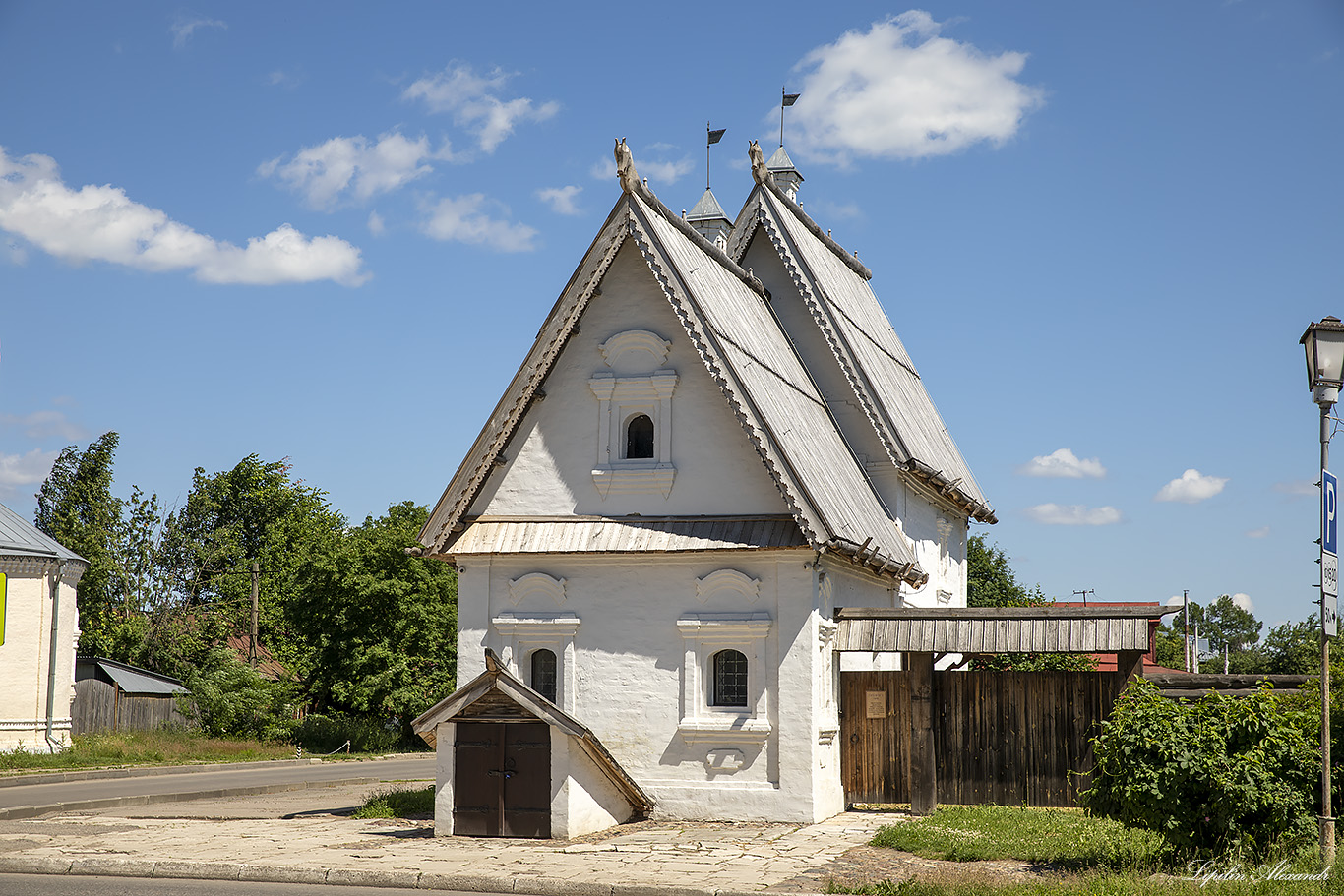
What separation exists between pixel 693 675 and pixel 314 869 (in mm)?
6446

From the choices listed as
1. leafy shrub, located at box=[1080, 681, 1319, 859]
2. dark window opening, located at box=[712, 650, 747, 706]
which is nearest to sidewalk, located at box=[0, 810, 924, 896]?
dark window opening, located at box=[712, 650, 747, 706]

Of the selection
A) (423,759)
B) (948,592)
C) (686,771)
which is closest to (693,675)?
(686,771)

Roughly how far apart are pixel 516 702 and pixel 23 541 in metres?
28.0

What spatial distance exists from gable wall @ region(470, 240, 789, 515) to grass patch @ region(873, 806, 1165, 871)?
17.0 ft

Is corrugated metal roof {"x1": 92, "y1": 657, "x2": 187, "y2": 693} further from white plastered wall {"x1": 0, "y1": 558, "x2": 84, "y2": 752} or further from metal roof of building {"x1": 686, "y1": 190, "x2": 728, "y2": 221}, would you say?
metal roof of building {"x1": 686, "y1": 190, "x2": 728, "y2": 221}

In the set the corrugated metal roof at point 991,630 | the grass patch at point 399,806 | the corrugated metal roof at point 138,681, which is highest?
the corrugated metal roof at point 991,630

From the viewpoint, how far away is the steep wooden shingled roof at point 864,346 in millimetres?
22703

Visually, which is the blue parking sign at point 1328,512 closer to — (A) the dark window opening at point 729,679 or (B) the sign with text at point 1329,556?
(B) the sign with text at point 1329,556

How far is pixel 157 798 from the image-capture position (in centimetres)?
2414

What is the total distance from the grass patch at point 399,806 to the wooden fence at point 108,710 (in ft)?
79.2

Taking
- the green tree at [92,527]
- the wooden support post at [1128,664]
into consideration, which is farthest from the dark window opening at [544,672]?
the green tree at [92,527]

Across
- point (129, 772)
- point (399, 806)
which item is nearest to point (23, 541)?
point (129, 772)

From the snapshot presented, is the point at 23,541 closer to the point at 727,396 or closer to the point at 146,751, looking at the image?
the point at 146,751

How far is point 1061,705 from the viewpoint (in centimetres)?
1842
